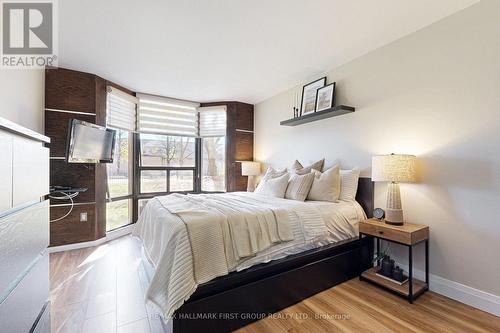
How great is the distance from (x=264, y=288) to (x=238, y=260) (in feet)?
1.11

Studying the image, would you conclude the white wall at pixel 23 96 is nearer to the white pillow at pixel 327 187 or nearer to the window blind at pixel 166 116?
the window blind at pixel 166 116

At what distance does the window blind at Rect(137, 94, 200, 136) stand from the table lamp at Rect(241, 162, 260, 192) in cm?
129

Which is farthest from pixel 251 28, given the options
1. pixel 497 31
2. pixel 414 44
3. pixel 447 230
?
pixel 447 230

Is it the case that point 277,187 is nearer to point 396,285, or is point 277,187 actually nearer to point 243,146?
point 396,285

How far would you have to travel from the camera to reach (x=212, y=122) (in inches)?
189

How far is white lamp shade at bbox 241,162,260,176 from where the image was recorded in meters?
4.48

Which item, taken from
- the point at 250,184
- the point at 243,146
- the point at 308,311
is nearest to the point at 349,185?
the point at 308,311

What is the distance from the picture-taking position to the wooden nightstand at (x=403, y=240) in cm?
202

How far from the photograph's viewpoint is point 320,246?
7.30 feet

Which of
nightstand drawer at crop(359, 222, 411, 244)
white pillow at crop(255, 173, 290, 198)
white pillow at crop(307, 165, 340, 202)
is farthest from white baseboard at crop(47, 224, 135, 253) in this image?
nightstand drawer at crop(359, 222, 411, 244)

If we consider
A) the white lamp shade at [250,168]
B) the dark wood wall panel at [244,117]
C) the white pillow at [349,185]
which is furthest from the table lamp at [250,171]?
the white pillow at [349,185]

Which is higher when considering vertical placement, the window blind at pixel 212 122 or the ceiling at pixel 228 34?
the ceiling at pixel 228 34

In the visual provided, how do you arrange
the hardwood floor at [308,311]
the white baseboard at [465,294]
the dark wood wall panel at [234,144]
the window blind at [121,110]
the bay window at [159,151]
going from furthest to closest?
1. the dark wood wall panel at [234,144]
2. the bay window at [159,151]
3. the window blind at [121,110]
4. the white baseboard at [465,294]
5. the hardwood floor at [308,311]

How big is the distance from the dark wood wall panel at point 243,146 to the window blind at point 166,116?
3.00ft
